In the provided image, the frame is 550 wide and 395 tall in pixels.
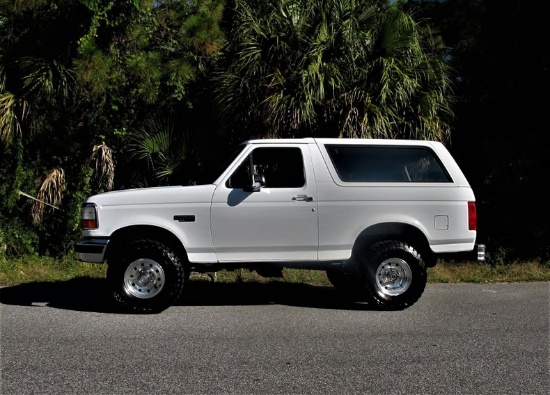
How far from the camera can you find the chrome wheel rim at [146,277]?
8320 mm

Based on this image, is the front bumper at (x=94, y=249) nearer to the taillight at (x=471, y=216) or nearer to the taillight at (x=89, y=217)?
the taillight at (x=89, y=217)

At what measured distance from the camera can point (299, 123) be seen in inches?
480

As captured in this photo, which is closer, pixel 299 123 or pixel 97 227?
pixel 97 227

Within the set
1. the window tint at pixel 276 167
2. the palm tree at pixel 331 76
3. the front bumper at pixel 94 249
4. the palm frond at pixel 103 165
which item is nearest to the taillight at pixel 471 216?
the window tint at pixel 276 167

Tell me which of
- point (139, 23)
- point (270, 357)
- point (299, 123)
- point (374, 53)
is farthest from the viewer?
point (139, 23)

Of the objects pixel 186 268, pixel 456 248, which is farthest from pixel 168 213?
pixel 456 248

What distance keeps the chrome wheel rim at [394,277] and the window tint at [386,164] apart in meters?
1.01

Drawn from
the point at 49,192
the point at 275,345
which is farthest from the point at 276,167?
the point at 49,192

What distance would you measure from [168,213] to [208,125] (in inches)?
194

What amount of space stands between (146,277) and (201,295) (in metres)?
1.54

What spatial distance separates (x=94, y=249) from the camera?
827cm

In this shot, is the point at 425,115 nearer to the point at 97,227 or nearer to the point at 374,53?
the point at 374,53

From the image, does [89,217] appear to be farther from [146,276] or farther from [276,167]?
[276,167]

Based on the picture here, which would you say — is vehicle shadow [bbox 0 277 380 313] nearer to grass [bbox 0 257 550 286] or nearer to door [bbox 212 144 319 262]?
grass [bbox 0 257 550 286]
